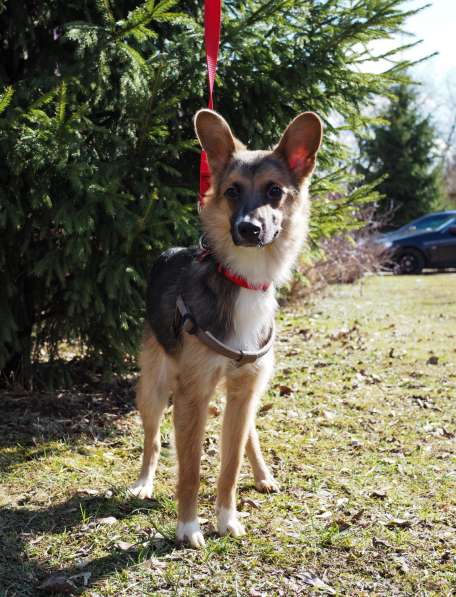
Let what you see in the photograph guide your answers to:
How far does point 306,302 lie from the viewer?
11.9 metres

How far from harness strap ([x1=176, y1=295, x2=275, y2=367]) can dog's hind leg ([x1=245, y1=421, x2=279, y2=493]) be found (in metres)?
0.89

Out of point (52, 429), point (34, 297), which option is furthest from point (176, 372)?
point (34, 297)

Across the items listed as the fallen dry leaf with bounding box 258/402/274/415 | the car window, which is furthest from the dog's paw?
the car window

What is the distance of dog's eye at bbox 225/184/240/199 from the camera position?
11.1 feet

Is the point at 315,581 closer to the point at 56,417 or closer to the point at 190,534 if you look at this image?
the point at 190,534

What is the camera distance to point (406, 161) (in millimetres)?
25391

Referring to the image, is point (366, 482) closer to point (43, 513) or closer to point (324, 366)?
point (43, 513)

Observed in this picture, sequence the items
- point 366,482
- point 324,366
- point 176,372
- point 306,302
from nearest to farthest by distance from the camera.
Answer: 1. point 176,372
2. point 366,482
3. point 324,366
4. point 306,302

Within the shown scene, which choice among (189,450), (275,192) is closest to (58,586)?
(189,450)

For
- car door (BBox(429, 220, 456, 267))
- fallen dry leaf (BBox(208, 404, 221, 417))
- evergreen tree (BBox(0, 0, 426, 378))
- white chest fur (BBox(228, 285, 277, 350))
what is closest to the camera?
white chest fur (BBox(228, 285, 277, 350))

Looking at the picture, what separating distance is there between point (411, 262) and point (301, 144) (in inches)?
654

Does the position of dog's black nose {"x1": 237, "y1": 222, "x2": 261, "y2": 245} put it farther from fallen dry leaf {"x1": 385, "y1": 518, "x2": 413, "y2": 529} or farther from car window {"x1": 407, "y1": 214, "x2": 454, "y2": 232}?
car window {"x1": 407, "y1": 214, "x2": 454, "y2": 232}

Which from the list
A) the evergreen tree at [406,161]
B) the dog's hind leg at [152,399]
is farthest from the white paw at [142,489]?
the evergreen tree at [406,161]

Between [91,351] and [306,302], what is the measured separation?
7.09 meters
